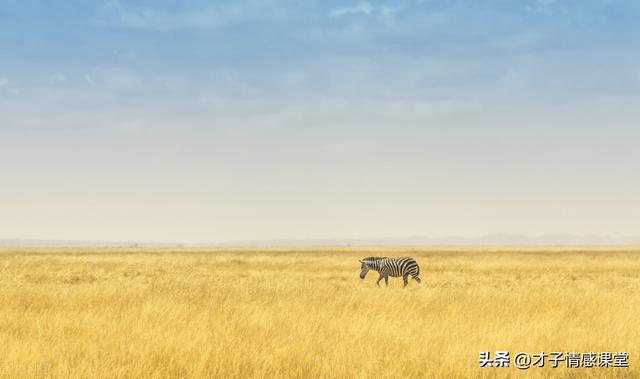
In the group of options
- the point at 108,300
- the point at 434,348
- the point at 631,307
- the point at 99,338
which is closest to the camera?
the point at 434,348

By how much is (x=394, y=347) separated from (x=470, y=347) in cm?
110

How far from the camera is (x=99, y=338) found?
9.77m

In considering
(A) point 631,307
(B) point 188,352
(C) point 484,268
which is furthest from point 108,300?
(C) point 484,268

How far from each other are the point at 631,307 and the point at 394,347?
7266 mm

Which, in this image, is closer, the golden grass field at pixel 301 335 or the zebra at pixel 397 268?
the golden grass field at pixel 301 335

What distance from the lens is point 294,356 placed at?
8352mm

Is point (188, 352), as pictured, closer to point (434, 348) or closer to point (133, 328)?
point (133, 328)

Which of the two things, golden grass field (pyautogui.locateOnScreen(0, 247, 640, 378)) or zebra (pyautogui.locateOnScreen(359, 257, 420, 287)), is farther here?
zebra (pyautogui.locateOnScreen(359, 257, 420, 287))

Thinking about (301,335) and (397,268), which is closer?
(301,335)

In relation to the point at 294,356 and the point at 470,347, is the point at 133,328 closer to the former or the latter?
the point at 294,356

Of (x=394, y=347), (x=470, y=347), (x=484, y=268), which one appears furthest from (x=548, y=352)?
(x=484, y=268)

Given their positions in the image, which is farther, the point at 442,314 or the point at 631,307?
the point at 631,307

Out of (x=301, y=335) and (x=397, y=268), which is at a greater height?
(x=397, y=268)

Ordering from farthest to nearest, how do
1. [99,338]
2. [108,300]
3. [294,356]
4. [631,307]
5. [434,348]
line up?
1. [108,300]
2. [631,307]
3. [99,338]
4. [434,348]
5. [294,356]
